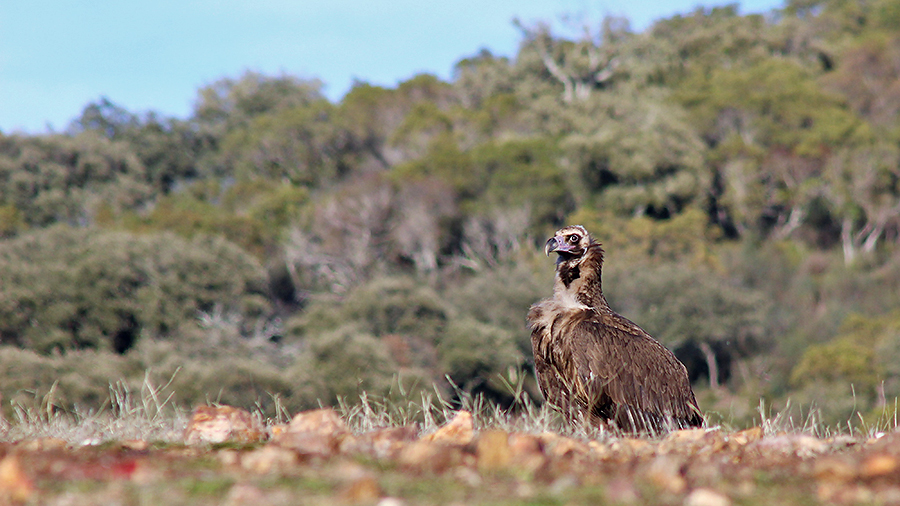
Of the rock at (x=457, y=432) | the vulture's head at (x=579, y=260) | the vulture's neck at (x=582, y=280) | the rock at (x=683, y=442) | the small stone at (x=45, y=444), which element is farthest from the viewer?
the vulture's head at (x=579, y=260)

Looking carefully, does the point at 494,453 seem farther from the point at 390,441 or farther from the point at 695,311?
the point at 695,311

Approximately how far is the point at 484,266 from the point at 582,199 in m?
7.82

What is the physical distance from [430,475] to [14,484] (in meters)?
1.32

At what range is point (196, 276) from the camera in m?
47.7

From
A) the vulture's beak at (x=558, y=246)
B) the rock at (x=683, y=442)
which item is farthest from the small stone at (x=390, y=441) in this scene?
the vulture's beak at (x=558, y=246)

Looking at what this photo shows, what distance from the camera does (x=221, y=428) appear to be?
5.26 meters

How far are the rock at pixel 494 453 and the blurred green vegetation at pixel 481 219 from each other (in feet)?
69.0

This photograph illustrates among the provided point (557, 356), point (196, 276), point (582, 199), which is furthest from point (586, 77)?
point (557, 356)

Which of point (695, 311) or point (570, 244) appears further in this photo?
point (695, 311)

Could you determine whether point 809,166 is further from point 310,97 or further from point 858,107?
point 310,97

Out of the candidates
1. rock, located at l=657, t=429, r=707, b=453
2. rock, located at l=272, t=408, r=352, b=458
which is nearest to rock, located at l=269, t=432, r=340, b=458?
rock, located at l=272, t=408, r=352, b=458

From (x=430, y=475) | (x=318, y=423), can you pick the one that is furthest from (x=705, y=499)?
(x=318, y=423)

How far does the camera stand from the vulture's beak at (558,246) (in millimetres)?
7747

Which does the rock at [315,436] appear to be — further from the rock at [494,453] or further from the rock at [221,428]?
the rock at [494,453]
